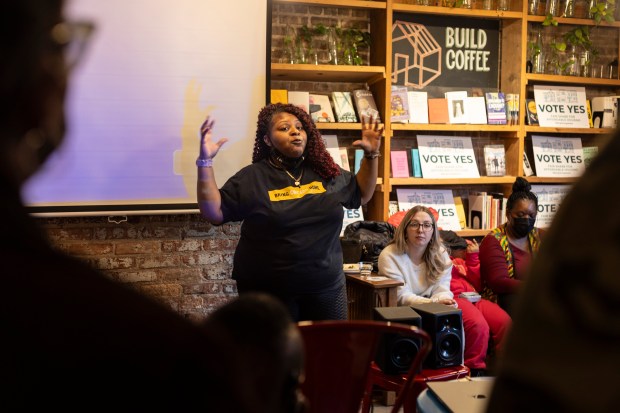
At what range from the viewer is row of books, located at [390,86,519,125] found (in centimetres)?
481

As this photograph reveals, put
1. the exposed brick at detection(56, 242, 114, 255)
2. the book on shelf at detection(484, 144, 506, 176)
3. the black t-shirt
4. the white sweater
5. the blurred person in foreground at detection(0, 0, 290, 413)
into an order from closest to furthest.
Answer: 1. the blurred person in foreground at detection(0, 0, 290, 413)
2. the black t-shirt
3. the white sweater
4. the exposed brick at detection(56, 242, 114, 255)
5. the book on shelf at detection(484, 144, 506, 176)

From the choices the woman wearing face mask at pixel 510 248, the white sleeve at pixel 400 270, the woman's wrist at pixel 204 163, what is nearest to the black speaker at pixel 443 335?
the white sleeve at pixel 400 270

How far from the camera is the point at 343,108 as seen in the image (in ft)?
14.9

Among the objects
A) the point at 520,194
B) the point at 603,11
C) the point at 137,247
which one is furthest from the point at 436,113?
the point at 137,247

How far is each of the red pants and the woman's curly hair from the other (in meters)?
1.25

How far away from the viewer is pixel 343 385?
1600mm

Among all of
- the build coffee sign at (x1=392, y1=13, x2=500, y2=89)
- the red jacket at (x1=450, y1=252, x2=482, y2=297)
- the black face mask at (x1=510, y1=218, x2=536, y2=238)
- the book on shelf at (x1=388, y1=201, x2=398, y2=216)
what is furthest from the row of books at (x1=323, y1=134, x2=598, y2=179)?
the black face mask at (x1=510, y1=218, x2=536, y2=238)

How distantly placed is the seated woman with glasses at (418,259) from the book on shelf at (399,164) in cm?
97

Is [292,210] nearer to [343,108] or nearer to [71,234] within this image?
[71,234]

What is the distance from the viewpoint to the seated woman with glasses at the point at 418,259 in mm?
3701

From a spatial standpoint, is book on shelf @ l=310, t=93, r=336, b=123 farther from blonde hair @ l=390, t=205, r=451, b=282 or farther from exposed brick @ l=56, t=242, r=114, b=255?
exposed brick @ l=56, t=242, r=114, b=255

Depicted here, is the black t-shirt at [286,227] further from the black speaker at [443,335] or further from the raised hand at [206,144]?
the black speaker at [443,335]

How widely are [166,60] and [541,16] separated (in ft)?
9.40

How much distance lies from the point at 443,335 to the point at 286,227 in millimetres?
869
